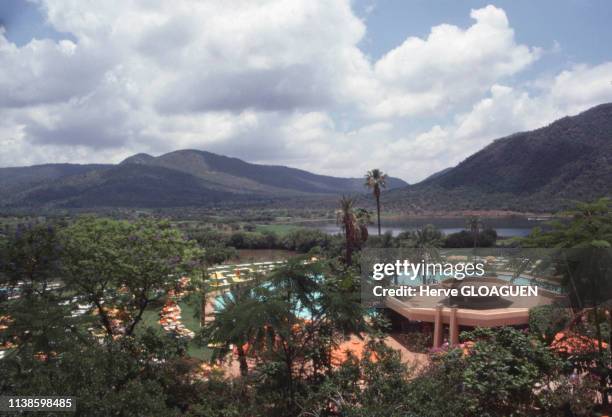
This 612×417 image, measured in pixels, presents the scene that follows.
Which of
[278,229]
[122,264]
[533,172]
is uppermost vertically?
[533,172]

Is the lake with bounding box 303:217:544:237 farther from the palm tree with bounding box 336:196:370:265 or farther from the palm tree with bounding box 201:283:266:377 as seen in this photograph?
the palm tree with bounding box 201:283:266:377

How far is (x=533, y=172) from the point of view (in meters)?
130

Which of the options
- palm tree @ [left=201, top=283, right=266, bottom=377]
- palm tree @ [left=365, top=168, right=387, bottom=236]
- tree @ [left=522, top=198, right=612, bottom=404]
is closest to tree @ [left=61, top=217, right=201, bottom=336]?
palm tree @ [left=201, top=283, right=266, bottom=377]

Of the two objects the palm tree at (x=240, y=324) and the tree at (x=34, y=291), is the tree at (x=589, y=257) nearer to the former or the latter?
the palm tree at (x=240, y=324)

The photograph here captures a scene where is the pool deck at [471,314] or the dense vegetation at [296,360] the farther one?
the pool deck at [471,314]

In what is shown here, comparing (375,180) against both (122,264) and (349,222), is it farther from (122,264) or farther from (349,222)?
(122,264)

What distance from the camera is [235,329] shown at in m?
7.39

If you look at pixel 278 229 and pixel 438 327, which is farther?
pixel 278 229

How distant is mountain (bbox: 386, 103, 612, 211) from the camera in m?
103

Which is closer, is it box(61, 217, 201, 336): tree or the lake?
box(61, 217, 201, 336): tree

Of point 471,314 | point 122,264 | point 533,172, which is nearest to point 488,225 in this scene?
point 471,314

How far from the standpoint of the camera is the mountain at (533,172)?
102750 mm

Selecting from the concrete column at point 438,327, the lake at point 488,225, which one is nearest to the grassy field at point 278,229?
the lake at point 488,225

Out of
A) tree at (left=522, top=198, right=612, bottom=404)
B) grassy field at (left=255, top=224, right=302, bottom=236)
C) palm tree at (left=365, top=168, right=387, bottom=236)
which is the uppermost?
palm tree at (left=365, top=168, right=387, bottom=236)
